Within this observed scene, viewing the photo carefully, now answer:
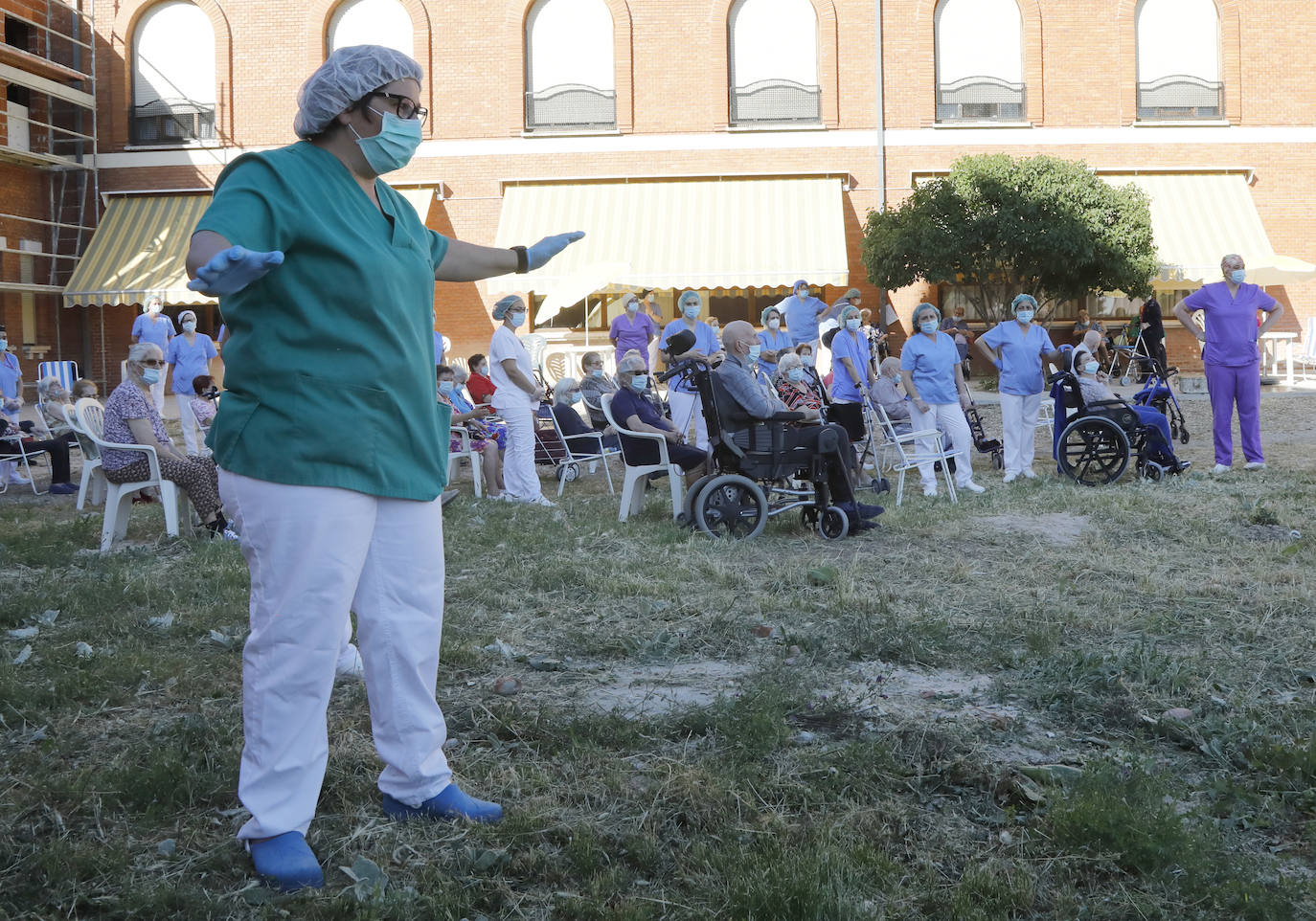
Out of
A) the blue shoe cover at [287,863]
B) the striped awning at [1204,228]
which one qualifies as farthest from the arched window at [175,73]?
→ the blue shoe cover at [287,863]

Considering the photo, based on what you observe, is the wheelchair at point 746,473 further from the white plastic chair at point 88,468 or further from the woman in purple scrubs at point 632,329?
the woman in purple scrubs at point 632,329

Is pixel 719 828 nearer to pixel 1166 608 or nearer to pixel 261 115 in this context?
pixel 1166 608

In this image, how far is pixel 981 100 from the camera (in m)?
26.1

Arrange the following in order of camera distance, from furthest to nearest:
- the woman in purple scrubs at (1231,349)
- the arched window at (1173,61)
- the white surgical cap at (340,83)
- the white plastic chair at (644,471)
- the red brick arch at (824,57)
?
1. the arched window at (1173,61)
2. the red brick arch at (824,57)
3. the woman in purple scrubs at (1231,349)
4. the white plastic chair at (644,471)
5. the white surgical cap at (340,83)

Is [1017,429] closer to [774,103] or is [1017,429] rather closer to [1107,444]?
[1107,444]

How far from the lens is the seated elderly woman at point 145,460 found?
8.47 m

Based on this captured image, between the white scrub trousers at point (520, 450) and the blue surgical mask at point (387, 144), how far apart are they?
7277 mm

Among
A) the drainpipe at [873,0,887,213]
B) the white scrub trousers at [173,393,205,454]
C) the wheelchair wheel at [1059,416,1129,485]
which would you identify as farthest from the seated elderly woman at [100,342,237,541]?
the drainpipe at [873,0,887,213]

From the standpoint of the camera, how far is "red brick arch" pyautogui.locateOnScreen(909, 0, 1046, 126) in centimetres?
2572

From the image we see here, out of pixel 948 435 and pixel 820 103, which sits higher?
pixel 820 103

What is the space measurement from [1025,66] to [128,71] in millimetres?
17936

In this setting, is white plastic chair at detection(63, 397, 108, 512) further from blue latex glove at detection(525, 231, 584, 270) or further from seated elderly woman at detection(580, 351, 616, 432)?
blue latex glove at detection(525, 231, 584, 270)

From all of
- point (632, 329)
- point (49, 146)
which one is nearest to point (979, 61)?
point (632, 329)

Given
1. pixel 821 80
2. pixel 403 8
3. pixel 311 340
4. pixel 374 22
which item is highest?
pixel 403 8
